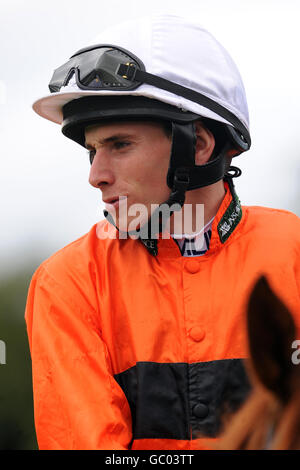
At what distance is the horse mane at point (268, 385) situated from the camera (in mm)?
2592

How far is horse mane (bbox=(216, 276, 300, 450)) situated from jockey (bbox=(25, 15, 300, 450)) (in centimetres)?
5

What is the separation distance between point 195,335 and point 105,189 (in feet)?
2.49

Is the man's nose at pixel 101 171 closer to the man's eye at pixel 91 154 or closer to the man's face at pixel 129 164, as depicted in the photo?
the man's face at pixel 129 164

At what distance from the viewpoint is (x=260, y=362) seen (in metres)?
2.67

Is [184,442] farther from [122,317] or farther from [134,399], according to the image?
[122,317]

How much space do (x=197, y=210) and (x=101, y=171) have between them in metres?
0.53

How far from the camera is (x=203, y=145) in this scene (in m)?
3.02

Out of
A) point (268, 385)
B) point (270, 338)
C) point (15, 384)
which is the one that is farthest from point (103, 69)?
point (15, 384)

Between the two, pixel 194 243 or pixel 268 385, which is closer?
pixel 268 385

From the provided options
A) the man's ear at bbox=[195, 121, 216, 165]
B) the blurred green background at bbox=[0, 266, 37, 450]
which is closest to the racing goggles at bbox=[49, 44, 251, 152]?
the man's ear at bbox=[195, 121, 216, 165]

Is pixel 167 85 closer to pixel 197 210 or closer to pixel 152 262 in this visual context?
pixel 197 210
